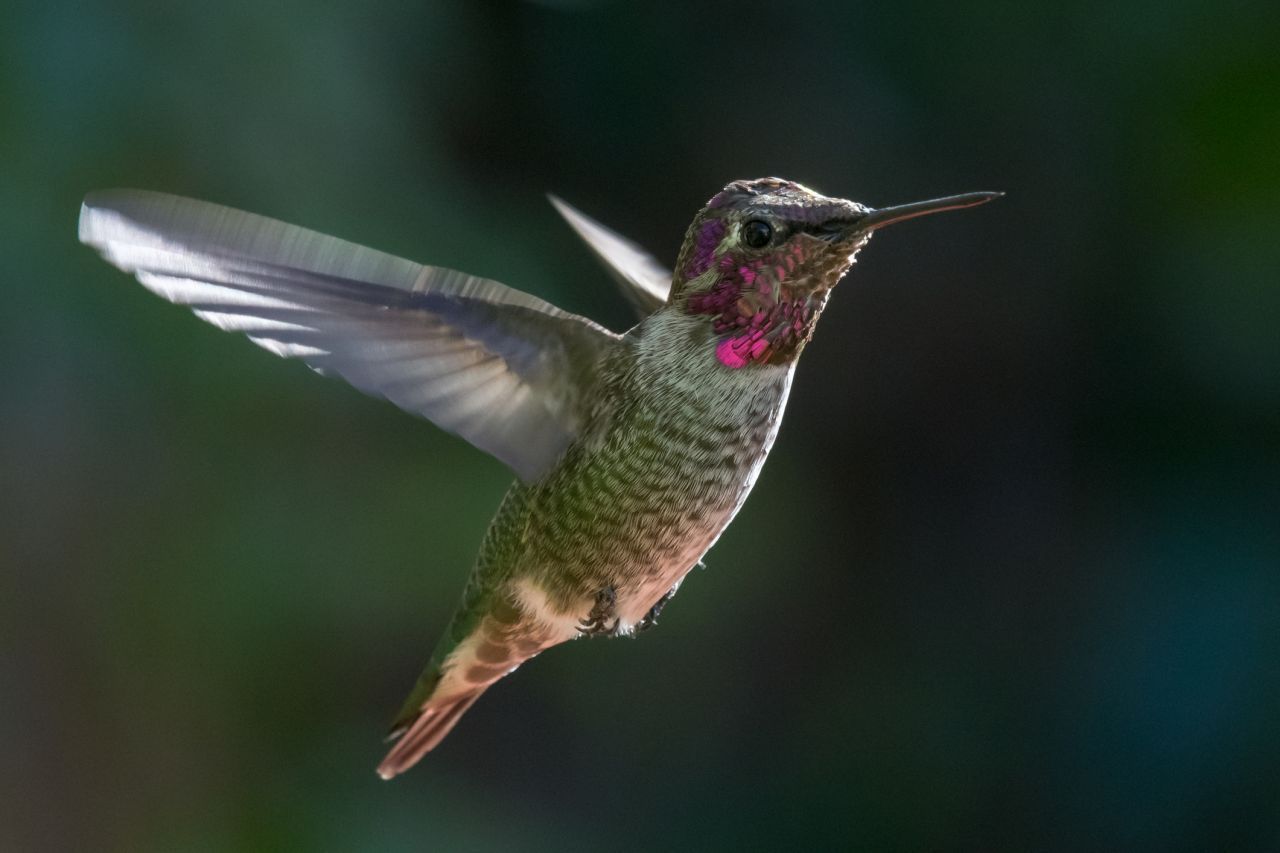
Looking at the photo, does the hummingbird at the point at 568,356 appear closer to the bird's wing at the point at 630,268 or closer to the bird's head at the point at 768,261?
the bird's head at the point at 768,261

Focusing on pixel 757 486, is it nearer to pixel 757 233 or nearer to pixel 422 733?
pixel 422 733

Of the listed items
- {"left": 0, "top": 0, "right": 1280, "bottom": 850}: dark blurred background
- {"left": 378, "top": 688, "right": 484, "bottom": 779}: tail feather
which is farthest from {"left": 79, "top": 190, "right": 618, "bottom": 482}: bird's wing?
{"left": 0, "top": 0, "right": 1280, "bottom": 850}: dark blurred background

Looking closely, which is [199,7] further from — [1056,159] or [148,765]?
[1056,159]

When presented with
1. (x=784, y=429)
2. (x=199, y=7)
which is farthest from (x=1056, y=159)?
(x=199, y=7)

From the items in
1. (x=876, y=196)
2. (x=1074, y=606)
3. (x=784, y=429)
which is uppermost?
(x=876, y=196)

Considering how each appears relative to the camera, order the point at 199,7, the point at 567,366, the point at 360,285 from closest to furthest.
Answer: the point at 360,285 < the point at 567,366 < the point at 199,7

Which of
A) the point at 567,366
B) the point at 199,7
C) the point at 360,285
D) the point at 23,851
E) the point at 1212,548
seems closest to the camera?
the point at 360,285

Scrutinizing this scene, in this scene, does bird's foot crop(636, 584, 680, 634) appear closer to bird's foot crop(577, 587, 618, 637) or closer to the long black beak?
bird's foot crop(577, 587, 618, 637)
